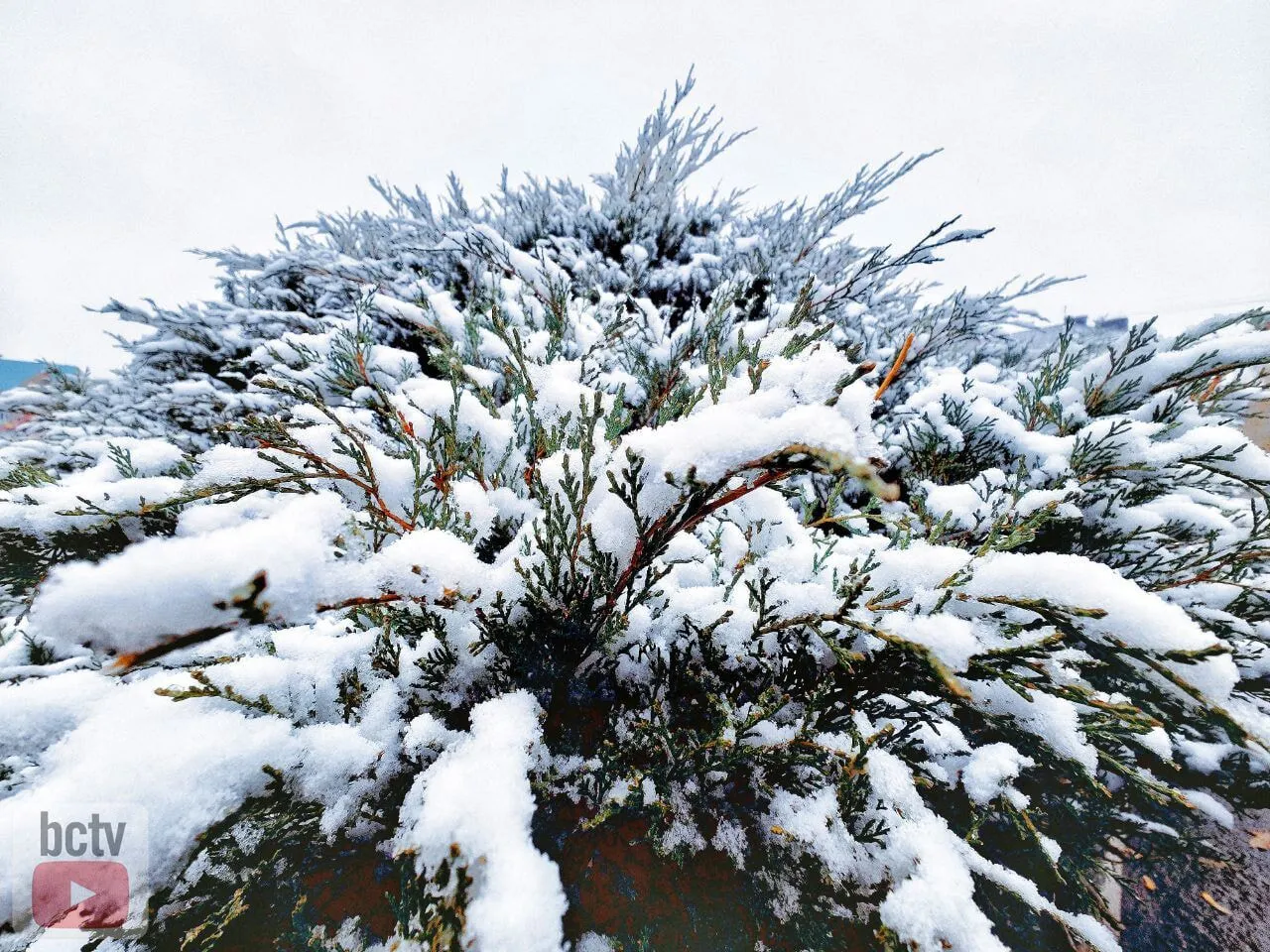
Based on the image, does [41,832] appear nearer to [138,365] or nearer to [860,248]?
[138,365]

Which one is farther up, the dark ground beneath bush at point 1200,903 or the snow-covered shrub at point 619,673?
the snow-covered shrub at point 619,673

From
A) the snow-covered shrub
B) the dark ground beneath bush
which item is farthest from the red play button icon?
the dark ground beneath bush

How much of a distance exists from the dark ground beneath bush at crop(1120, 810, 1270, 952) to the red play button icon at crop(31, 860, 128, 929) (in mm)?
2862

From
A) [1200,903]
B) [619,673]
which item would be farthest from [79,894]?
[1200,903]

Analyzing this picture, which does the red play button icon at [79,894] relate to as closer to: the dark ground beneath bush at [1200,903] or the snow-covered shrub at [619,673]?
the snow-covered shrub at [619,673]

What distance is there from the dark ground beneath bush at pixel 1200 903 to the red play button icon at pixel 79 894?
2862 mm

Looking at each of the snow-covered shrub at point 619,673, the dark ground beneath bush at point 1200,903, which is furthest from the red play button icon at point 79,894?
the dark ground beneath bush at point 1200,903

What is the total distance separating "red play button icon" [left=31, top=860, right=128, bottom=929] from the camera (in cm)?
87

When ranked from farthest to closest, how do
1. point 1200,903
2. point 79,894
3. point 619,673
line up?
point 1200,903 → point 619,673 → point 79,894

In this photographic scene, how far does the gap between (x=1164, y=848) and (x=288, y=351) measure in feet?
15.6

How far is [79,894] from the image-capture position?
0.89 meters

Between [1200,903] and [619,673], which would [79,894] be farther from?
[1200,903]

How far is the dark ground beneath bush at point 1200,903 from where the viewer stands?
1.51 metres

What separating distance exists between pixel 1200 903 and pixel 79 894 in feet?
11.4
